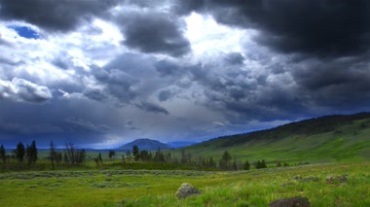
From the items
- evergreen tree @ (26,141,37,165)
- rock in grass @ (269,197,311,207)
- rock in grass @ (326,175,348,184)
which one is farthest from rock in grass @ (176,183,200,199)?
evergreen tree @ (26,141,37,165)

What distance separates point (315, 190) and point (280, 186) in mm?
2453

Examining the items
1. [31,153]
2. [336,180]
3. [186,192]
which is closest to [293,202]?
[336,180]

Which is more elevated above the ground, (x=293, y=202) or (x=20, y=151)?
(x=20, y=151)

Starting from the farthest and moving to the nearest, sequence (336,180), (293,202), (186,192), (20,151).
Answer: (20,151)
(186,192)
(336,180)
(293,202)

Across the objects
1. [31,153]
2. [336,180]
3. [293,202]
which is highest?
[31,153]

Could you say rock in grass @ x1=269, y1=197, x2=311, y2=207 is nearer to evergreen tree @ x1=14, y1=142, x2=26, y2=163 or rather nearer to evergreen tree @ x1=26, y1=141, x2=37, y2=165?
evergreen tree @ x1=26, y1=141, x2=37, y2=165

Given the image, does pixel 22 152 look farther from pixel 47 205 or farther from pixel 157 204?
pixel 157 204

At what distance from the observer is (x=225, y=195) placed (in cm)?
1894

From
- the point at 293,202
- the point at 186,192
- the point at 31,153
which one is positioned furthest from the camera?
the point at 31,153

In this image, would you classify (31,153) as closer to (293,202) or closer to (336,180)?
(336,180)

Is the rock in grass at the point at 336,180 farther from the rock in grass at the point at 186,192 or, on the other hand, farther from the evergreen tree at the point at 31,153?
the evergreen tree at the point at 31,153

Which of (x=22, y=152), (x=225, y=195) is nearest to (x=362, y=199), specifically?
(x=225, y=195)

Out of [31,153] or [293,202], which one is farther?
[31,153]

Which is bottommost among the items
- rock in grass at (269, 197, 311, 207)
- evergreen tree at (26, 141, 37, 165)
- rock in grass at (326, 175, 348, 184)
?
rock in grass at (269, 197, 311, 207)
